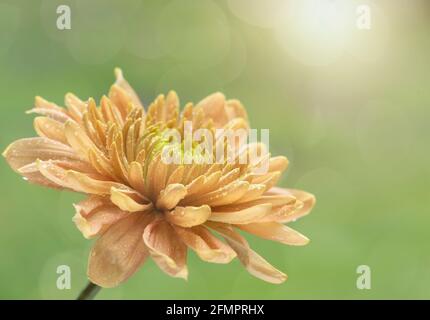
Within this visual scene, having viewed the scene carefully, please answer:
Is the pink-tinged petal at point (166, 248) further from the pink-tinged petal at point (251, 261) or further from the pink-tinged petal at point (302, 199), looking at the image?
the pink-tinged petal at point (302, 199)

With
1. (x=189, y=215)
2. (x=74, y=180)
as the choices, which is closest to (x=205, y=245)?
(x=189, y=215)

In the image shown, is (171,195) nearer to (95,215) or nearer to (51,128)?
(95,215)

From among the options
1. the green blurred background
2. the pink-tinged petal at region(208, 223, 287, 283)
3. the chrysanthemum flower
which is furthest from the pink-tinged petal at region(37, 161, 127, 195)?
the green blurred background

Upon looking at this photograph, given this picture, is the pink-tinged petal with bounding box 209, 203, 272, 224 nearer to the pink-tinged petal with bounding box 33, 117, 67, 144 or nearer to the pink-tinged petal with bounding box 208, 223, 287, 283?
the pink-tinged petal with bounding box 208, 223, 287, 283

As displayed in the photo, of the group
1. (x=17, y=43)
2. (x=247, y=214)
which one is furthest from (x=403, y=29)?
(x=247, y=214)

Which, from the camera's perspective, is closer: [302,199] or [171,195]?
[171,195]

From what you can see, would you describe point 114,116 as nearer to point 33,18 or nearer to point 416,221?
point 33,18
